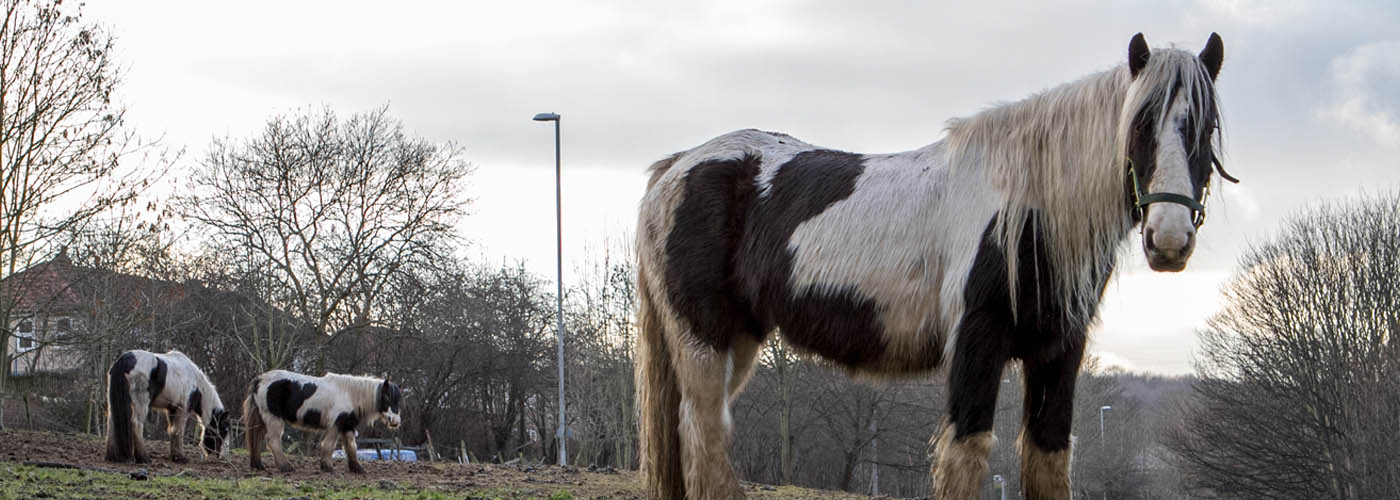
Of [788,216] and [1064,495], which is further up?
[788,216]

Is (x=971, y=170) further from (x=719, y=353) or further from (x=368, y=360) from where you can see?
(x=368, y=360)

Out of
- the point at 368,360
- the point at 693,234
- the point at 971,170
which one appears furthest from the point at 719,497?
the point at 368,360

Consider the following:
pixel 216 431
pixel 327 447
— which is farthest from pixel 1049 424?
pixel 216 431

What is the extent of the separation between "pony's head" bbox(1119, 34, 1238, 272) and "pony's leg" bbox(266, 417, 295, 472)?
11625 millimetres

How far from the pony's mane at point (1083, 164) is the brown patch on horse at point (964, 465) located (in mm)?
610

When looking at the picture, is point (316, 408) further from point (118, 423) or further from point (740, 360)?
point (740, 360)

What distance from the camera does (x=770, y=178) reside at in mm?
5727

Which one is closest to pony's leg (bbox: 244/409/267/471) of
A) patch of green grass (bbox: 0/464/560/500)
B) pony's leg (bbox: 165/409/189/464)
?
pony's leg (bbox: 165/409/189/464)

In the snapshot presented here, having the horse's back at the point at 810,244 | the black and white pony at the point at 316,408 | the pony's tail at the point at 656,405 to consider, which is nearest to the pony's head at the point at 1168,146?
the horse's back at the point at 810,244

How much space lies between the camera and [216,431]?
14.5m

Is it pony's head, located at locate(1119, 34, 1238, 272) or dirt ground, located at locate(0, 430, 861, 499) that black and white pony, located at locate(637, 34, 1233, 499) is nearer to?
pony's head, located at locate(1119, 34, 1238, 272)

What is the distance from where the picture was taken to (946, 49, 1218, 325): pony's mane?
4.41m

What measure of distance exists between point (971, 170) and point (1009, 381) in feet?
117

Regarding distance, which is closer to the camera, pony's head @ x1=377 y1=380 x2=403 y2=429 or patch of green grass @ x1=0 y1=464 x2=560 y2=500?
patch of green grass @ x1=0 y1=464 x2=560 y2=500
